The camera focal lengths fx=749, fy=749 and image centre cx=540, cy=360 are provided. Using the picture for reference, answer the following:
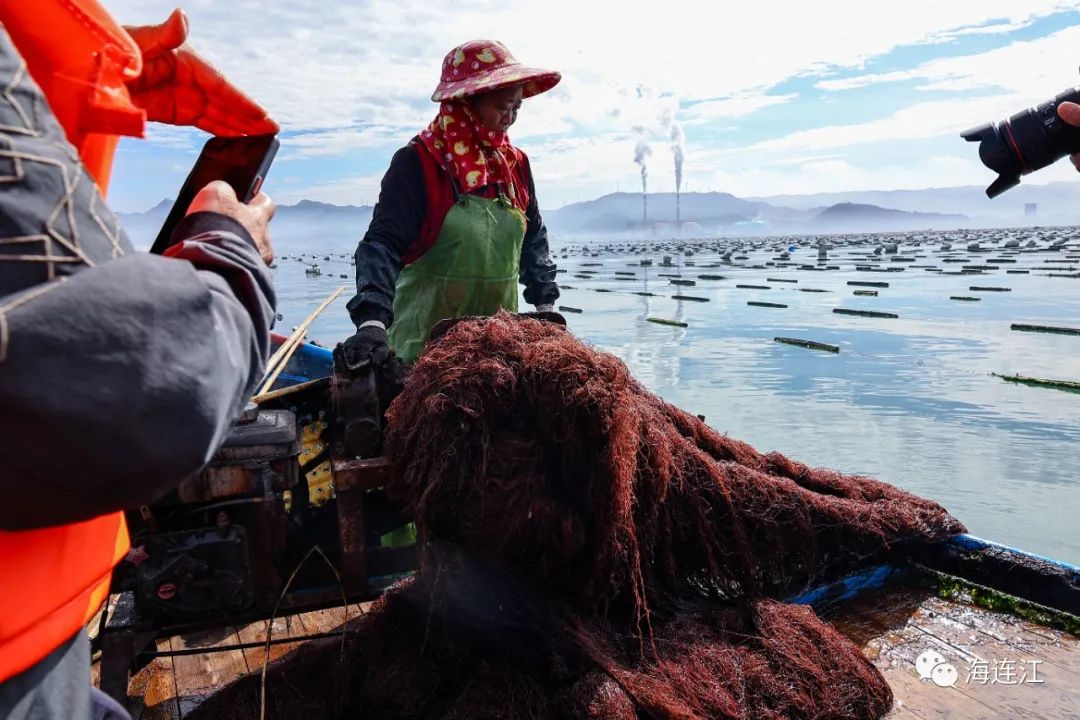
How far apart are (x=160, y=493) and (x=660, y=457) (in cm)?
167

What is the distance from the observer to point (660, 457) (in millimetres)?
2262

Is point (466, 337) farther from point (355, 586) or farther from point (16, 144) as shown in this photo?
point (16, 144)

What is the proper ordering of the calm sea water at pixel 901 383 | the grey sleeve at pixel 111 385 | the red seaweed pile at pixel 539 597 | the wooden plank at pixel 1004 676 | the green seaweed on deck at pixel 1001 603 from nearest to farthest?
1. the grey sleeve at pixel 111 385
2. the red seaweed pile at pixel 539 597
3. the wooden plank at pixel 1004 676
4. the green seaweed on deck at pixel 1001 603
5. the calm sea water at pixel 901 383

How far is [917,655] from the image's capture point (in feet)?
8.03

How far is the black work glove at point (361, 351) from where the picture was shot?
253cm

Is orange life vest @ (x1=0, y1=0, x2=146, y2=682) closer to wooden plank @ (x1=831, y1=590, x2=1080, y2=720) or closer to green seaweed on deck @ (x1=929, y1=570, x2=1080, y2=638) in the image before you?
wooden plank @ (x1=831, y1=590, x2=1080, y2=720)

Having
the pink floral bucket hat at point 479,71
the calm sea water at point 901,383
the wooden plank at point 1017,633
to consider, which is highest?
the pink floral bucket hat at point 479,71

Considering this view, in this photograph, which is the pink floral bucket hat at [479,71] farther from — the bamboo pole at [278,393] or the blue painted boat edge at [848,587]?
the blue painted boat edge at [848,587]

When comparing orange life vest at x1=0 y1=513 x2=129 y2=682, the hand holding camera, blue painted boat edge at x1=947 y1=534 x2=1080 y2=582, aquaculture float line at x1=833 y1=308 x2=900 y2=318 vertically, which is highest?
the hand holding camera

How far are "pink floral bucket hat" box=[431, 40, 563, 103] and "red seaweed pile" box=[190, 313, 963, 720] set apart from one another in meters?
1.07

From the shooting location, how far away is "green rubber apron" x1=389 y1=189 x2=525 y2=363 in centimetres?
302

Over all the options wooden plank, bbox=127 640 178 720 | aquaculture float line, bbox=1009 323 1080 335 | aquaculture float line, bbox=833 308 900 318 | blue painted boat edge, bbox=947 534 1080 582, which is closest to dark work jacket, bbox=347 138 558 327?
wooden plank, bbox=127 640 178 720

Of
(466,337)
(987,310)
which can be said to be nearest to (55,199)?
(466,337)

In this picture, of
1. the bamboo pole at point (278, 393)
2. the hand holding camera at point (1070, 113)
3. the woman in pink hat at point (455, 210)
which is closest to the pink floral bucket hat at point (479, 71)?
the woman in pink hat at point (455, 210)
